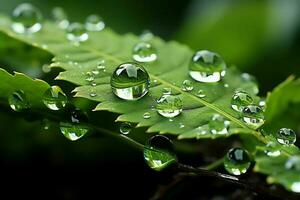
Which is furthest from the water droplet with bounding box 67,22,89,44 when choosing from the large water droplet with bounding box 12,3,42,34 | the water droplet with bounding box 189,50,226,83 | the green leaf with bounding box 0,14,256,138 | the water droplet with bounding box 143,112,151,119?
the water droplet with bounding box 143,112,151,119

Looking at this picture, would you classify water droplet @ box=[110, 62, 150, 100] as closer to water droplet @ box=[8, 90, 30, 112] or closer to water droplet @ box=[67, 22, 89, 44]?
water droplet @ box=[8, 90, 30, 112]

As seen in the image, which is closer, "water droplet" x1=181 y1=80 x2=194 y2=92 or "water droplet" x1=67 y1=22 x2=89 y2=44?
"water droplet" x1=181 y1=80 x2=194 y2=92

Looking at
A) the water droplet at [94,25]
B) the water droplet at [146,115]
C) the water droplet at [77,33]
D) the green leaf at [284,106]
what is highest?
the water droplet at [77,33]

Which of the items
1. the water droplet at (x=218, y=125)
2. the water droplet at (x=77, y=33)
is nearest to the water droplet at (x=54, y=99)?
the water droplet at (x=218, y=125)

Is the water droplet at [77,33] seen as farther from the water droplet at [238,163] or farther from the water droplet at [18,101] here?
the water droplet at [238,163]

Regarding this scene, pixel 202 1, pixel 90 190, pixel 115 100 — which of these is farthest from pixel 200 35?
pixel 115 100

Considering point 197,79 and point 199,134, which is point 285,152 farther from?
point 197,79

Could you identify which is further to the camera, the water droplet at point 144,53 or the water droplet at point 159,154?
the water droplet at point 144,53
